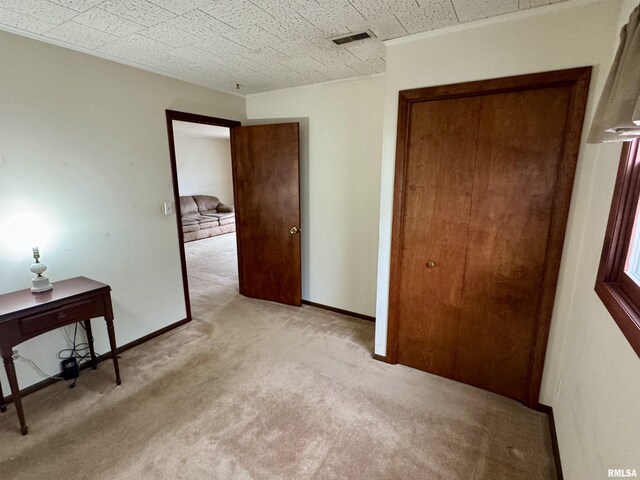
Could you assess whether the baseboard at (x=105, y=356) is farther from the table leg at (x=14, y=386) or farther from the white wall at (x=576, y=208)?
the white wall at (x=576, y=208)

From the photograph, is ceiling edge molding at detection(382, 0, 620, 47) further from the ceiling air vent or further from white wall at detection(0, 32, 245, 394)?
white wall at detection(0, 32, 245, 394)

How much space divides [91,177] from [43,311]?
1023 mm

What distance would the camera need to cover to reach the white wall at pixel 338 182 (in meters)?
2.83

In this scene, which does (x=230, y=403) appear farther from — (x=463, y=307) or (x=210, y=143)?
(x=210, y=143)

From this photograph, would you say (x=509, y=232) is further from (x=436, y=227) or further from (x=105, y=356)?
(x=105, y=356)

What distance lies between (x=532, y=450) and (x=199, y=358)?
2.29 metres

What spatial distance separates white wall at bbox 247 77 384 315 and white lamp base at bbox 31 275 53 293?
2167 mm

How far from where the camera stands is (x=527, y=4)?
1.56 m

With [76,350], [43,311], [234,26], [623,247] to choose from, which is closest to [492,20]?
[623,247]

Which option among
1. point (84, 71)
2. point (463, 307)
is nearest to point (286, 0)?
point (84, 71)

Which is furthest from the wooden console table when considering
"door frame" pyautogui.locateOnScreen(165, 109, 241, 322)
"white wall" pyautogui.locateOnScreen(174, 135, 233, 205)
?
"white wall" pyautogui.locateOnScreen(174, 135, 233, 205)

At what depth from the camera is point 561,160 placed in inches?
65.6

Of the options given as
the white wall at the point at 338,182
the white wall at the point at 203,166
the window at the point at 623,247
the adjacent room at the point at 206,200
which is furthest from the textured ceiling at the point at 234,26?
the white wall at the point at 203,166

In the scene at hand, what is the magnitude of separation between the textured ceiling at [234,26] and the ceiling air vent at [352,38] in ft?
0.16
